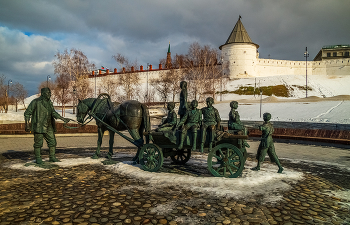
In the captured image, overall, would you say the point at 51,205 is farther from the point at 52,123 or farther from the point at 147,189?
the point at 52,123

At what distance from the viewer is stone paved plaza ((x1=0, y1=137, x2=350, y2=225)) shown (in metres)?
3.66

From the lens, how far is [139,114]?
712 cm

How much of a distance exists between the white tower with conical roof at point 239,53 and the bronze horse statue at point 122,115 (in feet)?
188

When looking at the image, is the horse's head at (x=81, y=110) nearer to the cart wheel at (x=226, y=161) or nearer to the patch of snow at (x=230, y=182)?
the patch of snow at (x=230, y=182)

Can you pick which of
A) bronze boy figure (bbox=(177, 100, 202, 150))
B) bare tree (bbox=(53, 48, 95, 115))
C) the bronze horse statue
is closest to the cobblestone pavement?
bronze boy figure (bbox=(177, 100, 202, 150))

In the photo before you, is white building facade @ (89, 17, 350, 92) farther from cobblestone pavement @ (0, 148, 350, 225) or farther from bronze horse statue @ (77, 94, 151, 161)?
cobblestone pavement @ (0, 148, 350, 225)

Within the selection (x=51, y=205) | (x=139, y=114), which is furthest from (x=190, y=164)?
(x=51, y=205)

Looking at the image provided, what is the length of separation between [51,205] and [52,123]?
3.92 meters

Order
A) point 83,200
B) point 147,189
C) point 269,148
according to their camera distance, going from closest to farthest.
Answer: point 83,200
point 147,189
point 269,148

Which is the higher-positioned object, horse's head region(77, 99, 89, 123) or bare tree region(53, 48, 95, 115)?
bare tree region(53, 48, 95, 115)

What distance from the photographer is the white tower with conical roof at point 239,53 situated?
61.2 meters

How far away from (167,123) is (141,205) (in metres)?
2.81

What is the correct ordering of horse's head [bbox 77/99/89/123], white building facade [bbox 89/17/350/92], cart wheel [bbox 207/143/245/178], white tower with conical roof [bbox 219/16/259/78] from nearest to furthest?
cart wheel [bbox 207/143/245/178] < horse's head [bbox 77/99/89/123] < white tower with conical roof [bbox 219/16/259/78] < white building facade [bbox 89/17/350/92]

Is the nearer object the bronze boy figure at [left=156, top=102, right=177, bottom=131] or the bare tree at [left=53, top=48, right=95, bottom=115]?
the bronze boy figure at [left=156, top=102, right=177, bottom=131]
